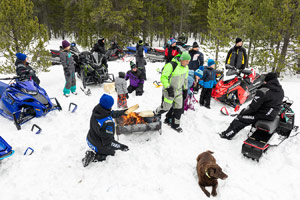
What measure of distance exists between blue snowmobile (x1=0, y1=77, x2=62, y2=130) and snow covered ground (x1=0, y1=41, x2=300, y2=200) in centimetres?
22

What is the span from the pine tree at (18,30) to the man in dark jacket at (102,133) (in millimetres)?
5837

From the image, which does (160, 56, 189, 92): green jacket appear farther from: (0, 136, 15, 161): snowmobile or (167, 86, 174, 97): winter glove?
(0, 136, 15, 161): snowmobile

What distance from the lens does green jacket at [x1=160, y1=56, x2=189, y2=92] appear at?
4.41 meters

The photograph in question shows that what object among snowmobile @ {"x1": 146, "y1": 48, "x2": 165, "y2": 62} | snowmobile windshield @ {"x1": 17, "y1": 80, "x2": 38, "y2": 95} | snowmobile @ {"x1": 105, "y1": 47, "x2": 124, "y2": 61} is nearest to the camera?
snowmobile windshield @ {"x1": 17, "y1": 80, "x2": 38, "y2": 95}

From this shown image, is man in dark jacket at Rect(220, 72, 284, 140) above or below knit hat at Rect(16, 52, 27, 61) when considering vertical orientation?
below

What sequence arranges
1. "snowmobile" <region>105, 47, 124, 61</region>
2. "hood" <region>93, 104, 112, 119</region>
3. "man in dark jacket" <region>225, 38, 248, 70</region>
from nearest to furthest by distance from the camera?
"hood" <region>93, 104, 112, 119</region> → "man in dark jacket" <region>225, 38, 248, 70</region> → "snowmobile" <region>105, 47, 124, 61</region>

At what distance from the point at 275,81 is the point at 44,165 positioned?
515 cm

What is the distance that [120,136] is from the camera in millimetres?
4543

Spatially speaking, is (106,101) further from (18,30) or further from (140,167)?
(18,30)

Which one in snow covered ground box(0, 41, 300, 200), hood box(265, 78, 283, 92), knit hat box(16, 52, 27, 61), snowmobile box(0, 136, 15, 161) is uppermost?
knit hat box(16, 52, 27, 61)

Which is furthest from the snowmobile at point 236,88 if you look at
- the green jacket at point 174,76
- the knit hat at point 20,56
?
the knit hat at point 20,56

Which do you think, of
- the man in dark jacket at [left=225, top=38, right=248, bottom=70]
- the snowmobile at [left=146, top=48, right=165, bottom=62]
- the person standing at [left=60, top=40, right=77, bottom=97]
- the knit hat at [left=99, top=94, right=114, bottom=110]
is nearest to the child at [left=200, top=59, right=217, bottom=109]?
the man in dark jacket at [left=225, top=38, right=248, bottom=70]

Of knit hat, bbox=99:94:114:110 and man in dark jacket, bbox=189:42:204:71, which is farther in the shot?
man in dark jacket, bbox=189:42:204:71

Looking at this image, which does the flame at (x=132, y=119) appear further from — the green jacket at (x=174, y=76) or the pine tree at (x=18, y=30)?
the pine tree at (x=18, y=30)
